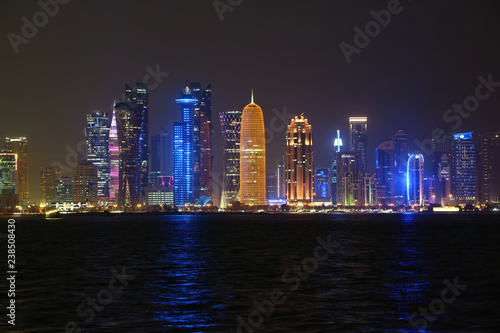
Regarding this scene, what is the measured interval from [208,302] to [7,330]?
48.1ft

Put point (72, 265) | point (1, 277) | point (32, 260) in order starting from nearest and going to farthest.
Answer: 1. point (1, 277)
2. point (72, 265)
3. point (32, 260)

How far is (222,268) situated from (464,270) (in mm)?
26081

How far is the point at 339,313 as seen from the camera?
40281 millimetres

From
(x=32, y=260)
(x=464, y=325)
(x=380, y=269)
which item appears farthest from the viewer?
(x=32, y=260)

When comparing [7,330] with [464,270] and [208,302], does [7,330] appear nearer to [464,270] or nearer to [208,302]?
[208,302]

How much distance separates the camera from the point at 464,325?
37.1 metres

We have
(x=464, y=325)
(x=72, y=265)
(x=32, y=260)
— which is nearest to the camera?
(x=464, y=325)

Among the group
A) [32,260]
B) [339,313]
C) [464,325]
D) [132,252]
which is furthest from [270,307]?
[132,252]

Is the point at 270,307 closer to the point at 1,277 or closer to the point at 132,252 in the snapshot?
the point at 1,277

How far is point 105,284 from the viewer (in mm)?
54969

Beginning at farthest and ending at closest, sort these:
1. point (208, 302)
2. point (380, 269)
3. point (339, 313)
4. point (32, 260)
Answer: point (32, 260) → point (380, 269) → point (208, 302) → point (339, 313)

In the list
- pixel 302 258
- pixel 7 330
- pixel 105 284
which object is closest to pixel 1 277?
pixel 105 284

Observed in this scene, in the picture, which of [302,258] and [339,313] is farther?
[302,258]

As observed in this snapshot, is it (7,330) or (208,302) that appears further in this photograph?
(208,302)
